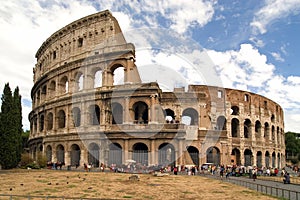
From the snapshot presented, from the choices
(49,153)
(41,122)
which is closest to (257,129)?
(49,153)

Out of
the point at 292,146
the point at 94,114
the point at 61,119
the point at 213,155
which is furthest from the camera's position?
the point at 292,146

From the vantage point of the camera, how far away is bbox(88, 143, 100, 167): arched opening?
2845 centimetres

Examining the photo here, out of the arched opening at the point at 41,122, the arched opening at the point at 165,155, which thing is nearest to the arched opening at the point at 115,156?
the arched opening at the point at 165,155

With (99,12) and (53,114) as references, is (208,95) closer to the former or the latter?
(99,12)

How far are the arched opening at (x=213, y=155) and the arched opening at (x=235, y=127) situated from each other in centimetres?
553

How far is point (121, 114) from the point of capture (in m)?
31.6

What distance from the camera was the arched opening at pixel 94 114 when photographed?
30328 mm

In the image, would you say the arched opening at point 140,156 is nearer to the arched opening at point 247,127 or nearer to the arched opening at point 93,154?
the arched opening at point 93,154

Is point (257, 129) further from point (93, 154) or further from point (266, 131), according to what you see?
point (93, 154)

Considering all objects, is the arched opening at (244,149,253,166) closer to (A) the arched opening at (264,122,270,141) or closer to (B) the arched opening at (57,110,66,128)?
(A) the arched opening at (264,122,270,141)

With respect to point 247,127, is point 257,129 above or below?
below

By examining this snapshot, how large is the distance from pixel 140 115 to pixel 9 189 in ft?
60.7

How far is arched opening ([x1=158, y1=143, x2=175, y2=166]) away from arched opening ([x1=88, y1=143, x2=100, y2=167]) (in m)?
5.99

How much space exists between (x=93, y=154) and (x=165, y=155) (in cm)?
702
